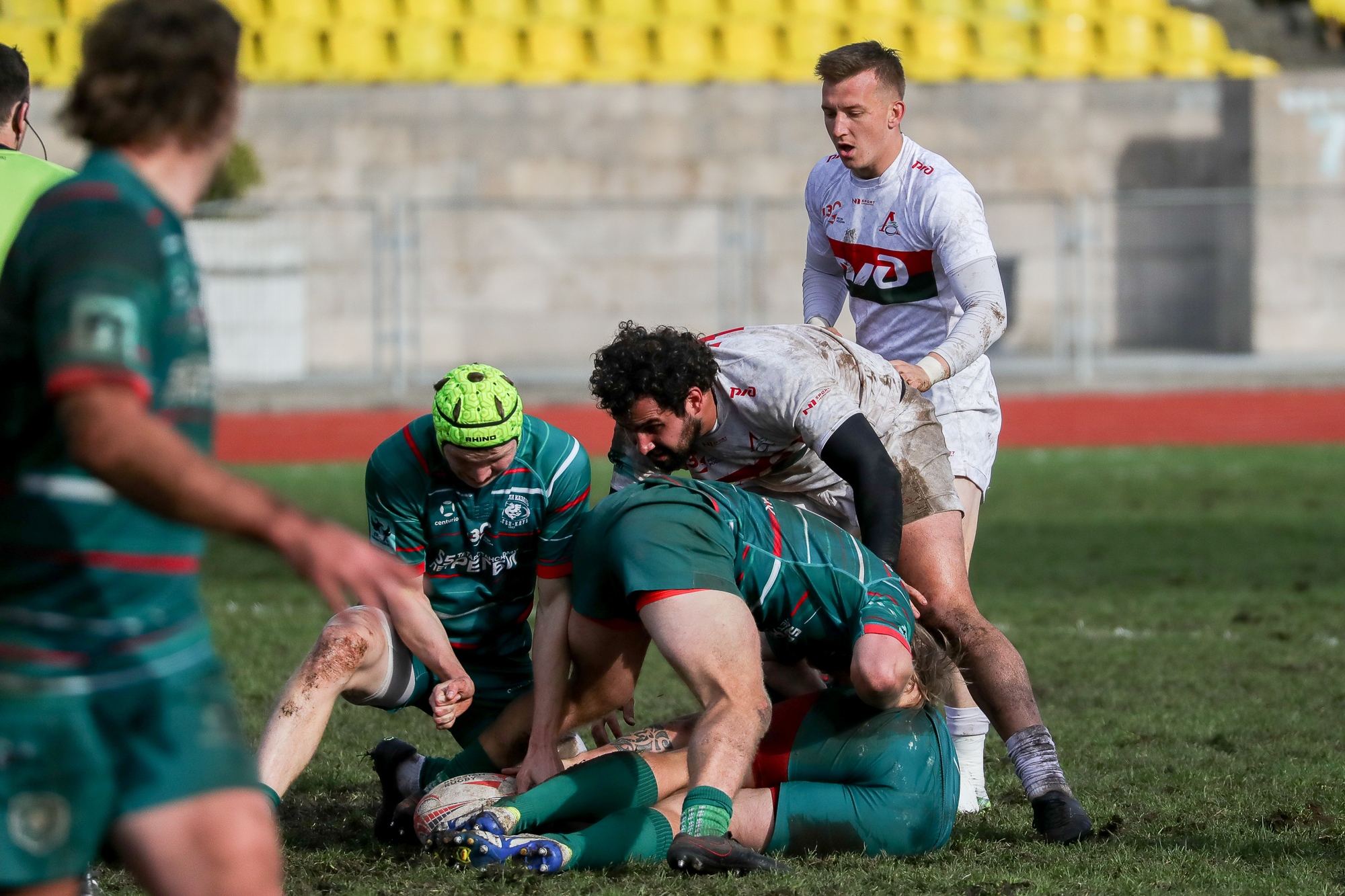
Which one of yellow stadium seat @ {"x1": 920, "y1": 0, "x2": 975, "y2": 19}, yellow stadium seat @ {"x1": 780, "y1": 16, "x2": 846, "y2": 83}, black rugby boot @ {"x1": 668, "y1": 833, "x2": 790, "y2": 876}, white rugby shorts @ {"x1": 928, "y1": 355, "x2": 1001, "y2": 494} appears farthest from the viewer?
yellow stadium seat @ {"x1": 920, "y1": 0, "x2": 975, "y2": 19}

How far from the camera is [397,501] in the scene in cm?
460

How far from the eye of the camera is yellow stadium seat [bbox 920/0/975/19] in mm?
20375

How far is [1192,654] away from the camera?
7039 millimetres

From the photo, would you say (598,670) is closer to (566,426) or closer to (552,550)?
(552,550)

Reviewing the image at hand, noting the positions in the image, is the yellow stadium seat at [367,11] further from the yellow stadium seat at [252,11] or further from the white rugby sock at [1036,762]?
the white rugby sock at [1036,762]

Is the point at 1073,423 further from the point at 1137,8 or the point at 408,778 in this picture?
the point at 408,778

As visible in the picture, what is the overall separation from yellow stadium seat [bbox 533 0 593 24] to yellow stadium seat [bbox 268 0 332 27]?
108 inches

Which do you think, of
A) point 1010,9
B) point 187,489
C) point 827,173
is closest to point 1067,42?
point 1010,9

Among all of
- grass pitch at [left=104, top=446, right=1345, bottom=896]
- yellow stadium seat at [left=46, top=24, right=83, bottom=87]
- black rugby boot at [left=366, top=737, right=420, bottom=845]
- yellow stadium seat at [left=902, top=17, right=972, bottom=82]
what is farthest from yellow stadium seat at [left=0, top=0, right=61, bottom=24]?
black rugby boot at [left=366, top=737, right=420, bottom=845]

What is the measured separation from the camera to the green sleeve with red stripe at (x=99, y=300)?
209cm

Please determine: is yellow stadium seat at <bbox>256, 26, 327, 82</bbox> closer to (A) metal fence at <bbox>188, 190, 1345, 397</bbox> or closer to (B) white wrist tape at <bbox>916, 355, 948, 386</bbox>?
(A) metal fence at <bbox>188, 190, 1345, 397</bbox>

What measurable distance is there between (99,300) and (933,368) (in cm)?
331

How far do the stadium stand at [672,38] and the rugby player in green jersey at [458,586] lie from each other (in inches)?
585

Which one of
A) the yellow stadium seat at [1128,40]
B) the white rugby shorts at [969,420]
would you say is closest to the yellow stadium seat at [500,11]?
the yellow stadium seat at [1128,40]
